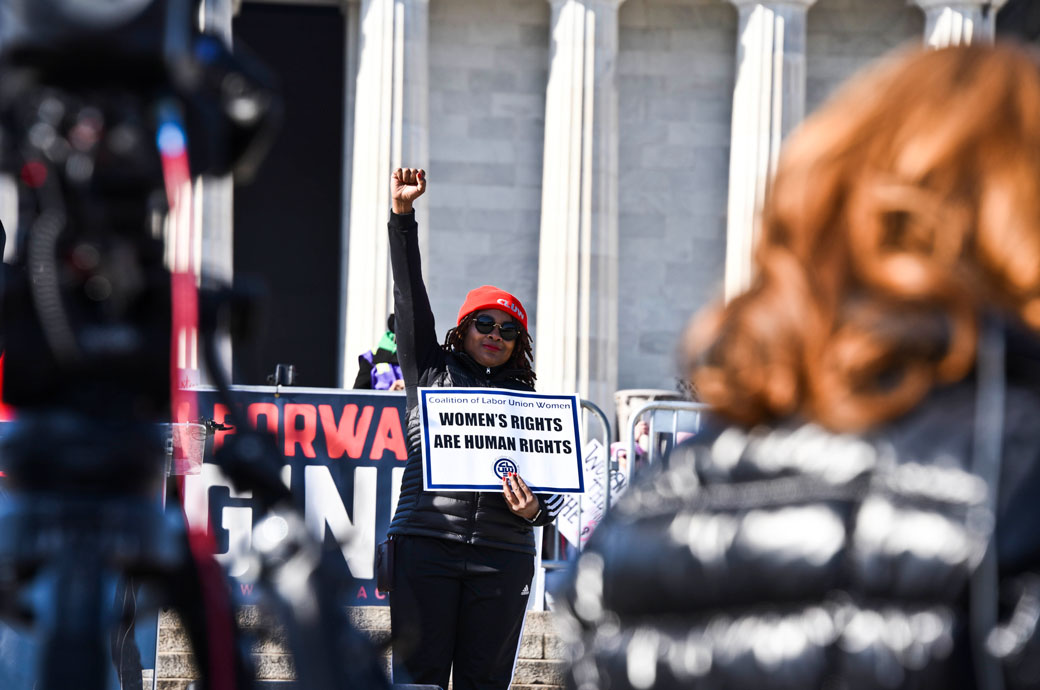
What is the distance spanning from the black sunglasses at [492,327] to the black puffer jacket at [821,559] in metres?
4.72

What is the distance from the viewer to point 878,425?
1.92m

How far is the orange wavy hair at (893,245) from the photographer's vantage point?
6.19ft

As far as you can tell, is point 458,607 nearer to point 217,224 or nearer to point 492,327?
point 492,327

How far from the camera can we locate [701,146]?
27047mm

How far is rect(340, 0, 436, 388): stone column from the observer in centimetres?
2400

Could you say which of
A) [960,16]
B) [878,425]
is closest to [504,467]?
[878,425]

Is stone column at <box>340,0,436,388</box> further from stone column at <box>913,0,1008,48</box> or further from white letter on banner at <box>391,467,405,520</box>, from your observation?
white letter on banner at <box>391,467,405,520</box>

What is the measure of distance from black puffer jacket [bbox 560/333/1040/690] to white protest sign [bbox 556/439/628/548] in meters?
7.91

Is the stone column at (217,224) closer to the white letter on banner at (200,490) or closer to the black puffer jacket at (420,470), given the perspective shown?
the white letter on banner at (200,490)

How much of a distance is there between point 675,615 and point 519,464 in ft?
18.1

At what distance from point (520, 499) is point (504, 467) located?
53cm

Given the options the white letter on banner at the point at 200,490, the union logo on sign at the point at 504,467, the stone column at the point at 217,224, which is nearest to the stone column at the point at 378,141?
the stone column at the point at 217,224

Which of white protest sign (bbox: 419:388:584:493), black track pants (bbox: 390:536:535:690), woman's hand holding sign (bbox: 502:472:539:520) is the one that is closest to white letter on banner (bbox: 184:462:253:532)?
white protest sign (bbox: 419:388:584:493)

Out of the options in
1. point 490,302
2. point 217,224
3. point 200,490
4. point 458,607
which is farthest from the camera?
point 217,224
